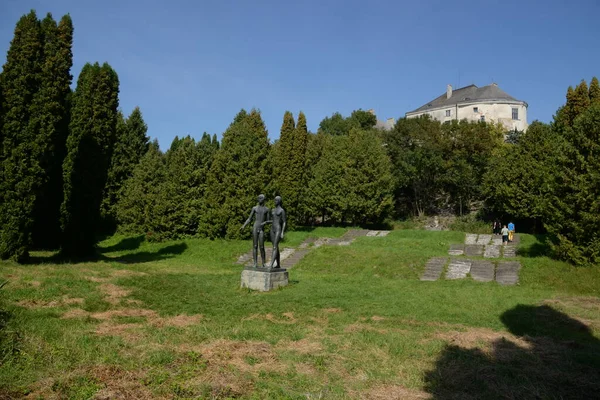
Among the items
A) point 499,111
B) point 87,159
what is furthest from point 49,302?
point 499,111

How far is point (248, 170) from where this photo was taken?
25.0 metres

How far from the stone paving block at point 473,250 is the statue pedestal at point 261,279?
11.9 m

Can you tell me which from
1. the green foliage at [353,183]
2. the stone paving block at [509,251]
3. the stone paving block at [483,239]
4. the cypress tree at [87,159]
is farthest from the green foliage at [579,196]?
the cypress tree at [87,159]

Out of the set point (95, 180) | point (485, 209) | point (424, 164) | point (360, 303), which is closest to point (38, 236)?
point (95, 180)

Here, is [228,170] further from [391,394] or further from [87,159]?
[391,394]

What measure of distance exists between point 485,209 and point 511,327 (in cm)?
2823

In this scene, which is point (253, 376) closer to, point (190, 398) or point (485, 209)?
point (190, 398)

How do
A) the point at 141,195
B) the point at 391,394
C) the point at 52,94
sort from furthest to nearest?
the point at 141,195
the point at 52,94
the point at 391,394

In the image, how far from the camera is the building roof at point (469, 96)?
52.2 meters

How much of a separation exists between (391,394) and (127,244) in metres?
23.8

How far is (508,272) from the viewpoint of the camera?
52.4ft

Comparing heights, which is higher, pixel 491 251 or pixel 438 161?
pixel 438 161

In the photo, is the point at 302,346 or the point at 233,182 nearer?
the point at 302,346

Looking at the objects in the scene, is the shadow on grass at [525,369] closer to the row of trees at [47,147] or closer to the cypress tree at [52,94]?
the row of trees at [47,147]
